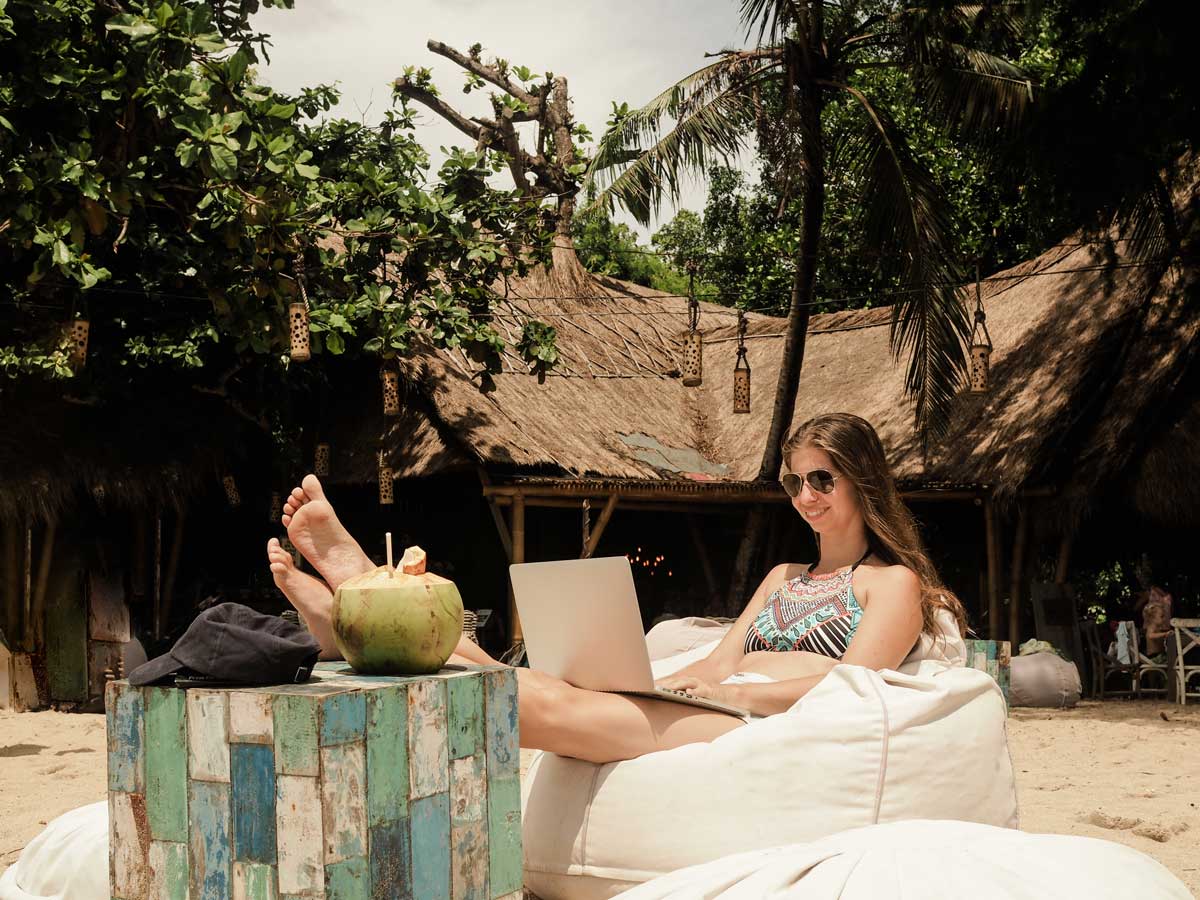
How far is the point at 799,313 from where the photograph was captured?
10.1 meters

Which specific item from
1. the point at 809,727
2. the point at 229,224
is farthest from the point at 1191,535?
the point at 809,727

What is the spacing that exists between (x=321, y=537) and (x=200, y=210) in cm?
438

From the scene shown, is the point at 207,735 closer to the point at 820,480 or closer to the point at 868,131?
the point at 820,480

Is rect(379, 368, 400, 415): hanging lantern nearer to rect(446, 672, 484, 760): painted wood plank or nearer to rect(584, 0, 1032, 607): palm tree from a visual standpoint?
rect(584, 0, 1032, 607): palm tree

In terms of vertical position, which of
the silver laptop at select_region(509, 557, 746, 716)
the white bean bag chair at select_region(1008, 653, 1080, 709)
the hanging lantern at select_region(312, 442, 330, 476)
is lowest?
the white bean bag chair at select_region(1008, 653, 1080, 709)

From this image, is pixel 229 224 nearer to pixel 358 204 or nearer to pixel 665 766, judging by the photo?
pixel 358 204

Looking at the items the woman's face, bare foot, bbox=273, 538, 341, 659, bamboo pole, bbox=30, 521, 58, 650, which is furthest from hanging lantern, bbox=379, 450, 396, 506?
bare foot, bbox=273, 538, 341, 659

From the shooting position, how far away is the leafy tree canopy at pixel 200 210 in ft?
16.9

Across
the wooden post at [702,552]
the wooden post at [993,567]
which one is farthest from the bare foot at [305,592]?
the wooden post at [702,552]

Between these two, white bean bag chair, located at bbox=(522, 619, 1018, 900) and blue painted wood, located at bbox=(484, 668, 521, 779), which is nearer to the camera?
blue painted wood, located at bbox=(484, 668, 521, 779)

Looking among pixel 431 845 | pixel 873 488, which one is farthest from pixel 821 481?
pixel 431 845

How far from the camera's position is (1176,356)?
9.72 metres

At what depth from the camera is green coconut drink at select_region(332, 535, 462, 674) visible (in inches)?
89.3

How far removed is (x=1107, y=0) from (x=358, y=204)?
453cm
